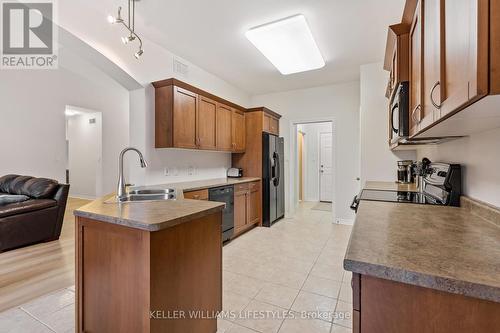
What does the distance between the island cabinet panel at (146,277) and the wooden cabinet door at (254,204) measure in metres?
2.47

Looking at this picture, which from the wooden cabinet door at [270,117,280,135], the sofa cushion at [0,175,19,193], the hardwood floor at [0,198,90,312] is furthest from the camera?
the wooden cabinet door at [270,117,280,135]

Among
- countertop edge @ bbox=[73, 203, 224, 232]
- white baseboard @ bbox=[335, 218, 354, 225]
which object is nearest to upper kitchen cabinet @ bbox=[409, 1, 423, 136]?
countertop edge @ bbox=[73, 203, 224, 232]

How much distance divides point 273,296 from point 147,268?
1321 millimetres

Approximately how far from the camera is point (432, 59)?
3.36ft

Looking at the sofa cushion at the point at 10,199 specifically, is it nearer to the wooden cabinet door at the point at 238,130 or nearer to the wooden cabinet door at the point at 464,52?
the wooden cabinet door at the point at 238,130

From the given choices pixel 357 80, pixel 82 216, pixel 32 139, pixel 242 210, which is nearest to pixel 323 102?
pixel 357 80

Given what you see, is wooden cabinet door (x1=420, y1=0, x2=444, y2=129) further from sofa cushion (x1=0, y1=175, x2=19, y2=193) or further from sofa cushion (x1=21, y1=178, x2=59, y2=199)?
sofa cushion (x1=0, y1=175, x2=19, y2=193)

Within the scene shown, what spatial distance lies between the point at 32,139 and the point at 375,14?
250 inches

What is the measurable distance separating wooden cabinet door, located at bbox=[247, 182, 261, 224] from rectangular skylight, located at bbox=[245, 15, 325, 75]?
77.4 inches

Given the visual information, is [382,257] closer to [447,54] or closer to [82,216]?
[447,54]

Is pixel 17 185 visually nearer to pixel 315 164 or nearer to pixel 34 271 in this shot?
pixel 34 271

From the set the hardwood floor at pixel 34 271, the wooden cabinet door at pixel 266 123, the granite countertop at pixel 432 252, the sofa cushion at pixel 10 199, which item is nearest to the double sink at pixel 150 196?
the hardwood floor at pixel 34 271

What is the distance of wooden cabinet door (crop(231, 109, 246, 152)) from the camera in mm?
4227

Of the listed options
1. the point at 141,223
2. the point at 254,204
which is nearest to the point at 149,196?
the point at 141,223
